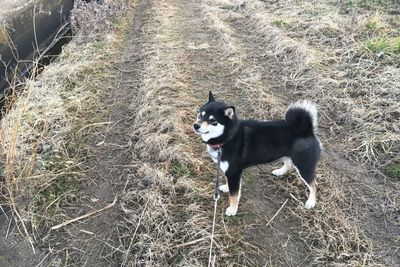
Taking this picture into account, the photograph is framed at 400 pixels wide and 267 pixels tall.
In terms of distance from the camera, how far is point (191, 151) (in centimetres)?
428

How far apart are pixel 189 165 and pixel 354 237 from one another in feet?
6.17

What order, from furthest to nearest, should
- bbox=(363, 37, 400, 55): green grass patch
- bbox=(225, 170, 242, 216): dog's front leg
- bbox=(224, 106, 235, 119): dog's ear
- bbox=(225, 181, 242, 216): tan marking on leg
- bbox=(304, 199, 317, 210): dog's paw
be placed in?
bbox=(363, 37, 400, 55): green grass patch, bbox=(304, 199, 317, 210): dog's paw, bbox=(225, 181, 242, 216): tan marking on leg, bbox=(225, 170, 242, 216): dog's front leg, bbox=(224, 106, 235, 119): dog's ear

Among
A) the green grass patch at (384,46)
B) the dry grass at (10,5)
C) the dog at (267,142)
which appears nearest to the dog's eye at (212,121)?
the dog at (267,142)

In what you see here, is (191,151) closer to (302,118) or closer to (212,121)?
(212,121)

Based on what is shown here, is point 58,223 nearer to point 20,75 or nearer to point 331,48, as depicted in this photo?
point 20,75

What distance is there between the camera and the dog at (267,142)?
3209mm

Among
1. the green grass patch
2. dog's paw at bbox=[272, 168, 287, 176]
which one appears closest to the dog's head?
dog's paw at bbox=[272, 168, 287, 176]

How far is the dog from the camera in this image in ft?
10.5

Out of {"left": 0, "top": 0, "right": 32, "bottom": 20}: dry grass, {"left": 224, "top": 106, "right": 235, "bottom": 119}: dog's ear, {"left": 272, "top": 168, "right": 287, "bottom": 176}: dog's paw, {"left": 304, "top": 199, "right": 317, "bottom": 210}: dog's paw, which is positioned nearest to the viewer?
{"left": 224, "top": 106, "right": 235, "bottom": 119}: dog's ear

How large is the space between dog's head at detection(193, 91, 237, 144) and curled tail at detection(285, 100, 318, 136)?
555 millimetres

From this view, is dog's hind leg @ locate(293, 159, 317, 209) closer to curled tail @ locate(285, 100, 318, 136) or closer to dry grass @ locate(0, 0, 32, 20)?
curled tail @ locate(285, 100, 318, 136)

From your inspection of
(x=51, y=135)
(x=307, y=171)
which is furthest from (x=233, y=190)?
(x=51, y=135)

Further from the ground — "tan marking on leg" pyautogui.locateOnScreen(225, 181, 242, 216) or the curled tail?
the curled tail

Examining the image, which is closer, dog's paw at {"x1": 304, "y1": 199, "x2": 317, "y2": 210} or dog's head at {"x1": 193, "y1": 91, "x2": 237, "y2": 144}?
dog's head at {"x1": 193, "y1": 91, "x2": 237, "y2": 144}
